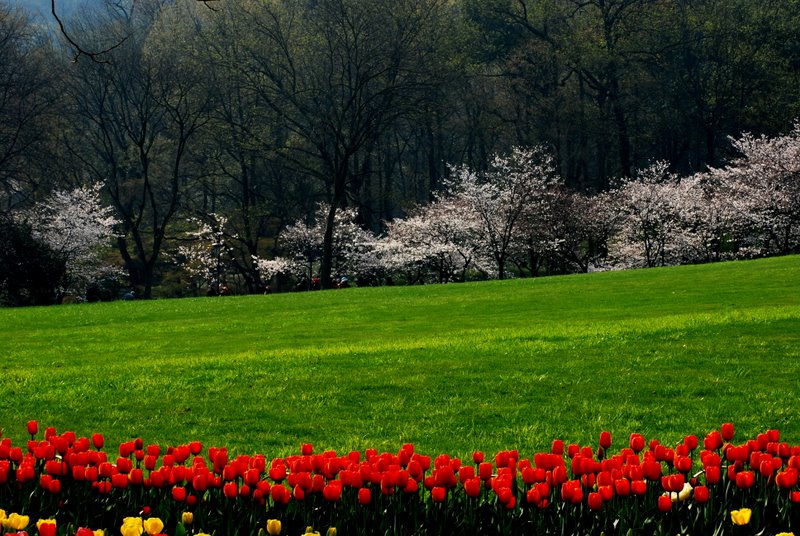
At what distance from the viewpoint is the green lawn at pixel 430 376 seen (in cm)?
856

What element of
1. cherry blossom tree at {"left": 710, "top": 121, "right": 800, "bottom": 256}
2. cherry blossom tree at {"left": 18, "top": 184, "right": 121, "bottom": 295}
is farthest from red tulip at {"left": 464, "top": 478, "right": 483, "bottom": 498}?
cherry blossom tree at {"left": 18, "top": 184, "right": 121, "bottom": 295}

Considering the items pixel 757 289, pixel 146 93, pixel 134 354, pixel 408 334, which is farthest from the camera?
pixel 146 93

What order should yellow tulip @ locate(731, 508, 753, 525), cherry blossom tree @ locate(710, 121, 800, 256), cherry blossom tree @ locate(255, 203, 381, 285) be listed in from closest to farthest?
yellow tulip @ locate(731, 508, 753, 525) < cherry blossom tree @ locate(710, 121, 800, 256) < cherry blossom tree @ locate(255, 203, 381, 285)

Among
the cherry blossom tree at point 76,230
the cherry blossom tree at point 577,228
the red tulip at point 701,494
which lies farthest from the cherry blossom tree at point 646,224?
the red tulip at point 701,494

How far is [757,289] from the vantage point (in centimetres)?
2005

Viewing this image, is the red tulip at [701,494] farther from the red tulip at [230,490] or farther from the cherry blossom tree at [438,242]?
the cherry blossom tree at [438,242]

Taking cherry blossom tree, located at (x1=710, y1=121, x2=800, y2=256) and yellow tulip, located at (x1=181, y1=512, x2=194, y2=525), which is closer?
yellow tulip, located at (x1=181, y1=512, x2=194, y2=525)

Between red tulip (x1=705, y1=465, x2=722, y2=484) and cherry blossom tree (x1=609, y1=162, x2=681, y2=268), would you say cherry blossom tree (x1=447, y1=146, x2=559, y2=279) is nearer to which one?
cherry blossom tree (x1=609, y1=162, x2=681, y2=268)

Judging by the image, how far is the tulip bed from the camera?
12.9 feet

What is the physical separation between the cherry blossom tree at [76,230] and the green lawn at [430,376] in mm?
24613

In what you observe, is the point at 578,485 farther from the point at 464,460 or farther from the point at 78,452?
the point at 464,460

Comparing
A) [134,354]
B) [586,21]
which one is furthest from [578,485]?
[586,21]

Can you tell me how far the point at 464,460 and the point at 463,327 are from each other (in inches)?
373

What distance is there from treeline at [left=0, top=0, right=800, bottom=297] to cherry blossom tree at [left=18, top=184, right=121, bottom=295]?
1.14m
